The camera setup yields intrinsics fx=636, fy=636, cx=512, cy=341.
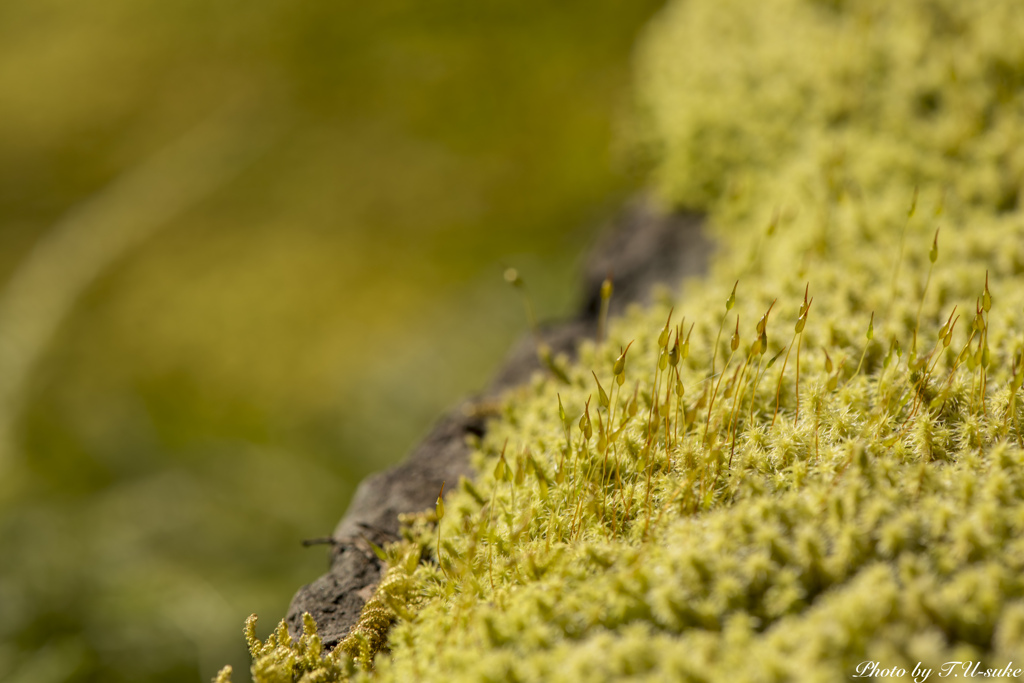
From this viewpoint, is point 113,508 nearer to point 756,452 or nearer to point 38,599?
point 38,599

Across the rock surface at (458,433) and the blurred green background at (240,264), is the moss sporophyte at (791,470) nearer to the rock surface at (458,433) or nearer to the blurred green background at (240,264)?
the rock surface at (458,433)

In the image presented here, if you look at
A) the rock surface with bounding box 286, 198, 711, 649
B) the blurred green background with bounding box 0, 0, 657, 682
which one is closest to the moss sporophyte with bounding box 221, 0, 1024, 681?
the rock surface with bounding box 286, 198, 711, 649

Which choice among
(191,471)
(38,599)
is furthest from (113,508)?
(38,599)

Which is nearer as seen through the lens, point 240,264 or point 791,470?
point 791,470

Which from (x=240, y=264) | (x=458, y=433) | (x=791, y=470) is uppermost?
(x=240, y=264)

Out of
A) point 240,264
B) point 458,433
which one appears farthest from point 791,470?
point 240,264

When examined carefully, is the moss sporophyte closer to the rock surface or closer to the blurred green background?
the rock surface

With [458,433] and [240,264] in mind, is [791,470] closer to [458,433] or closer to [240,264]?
Answer: [458,433]
